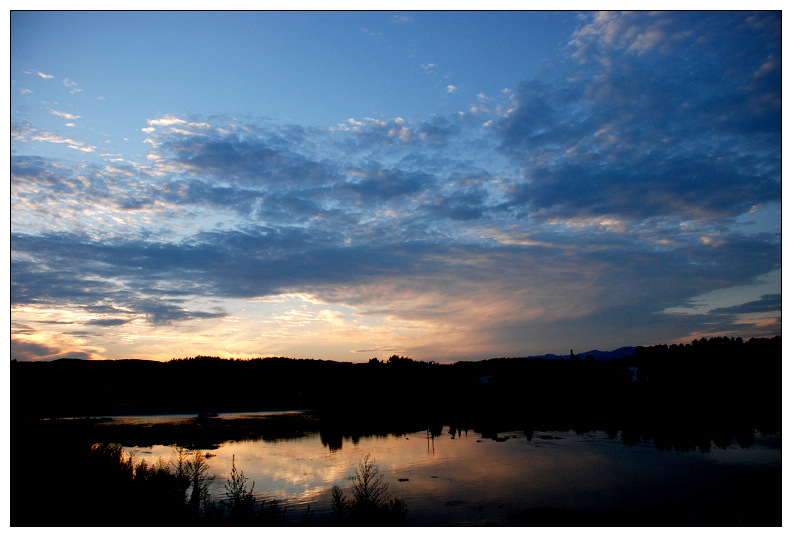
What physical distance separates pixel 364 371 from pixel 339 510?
9483 cm

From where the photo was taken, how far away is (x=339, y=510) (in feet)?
55.6

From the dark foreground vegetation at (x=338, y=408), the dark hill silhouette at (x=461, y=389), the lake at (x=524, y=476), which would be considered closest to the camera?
the dark foreground vegetation at (x=338, y=408)

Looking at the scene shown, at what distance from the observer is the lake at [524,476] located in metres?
20.0

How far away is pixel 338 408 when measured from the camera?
8425 centimetres

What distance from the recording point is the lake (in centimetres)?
2005

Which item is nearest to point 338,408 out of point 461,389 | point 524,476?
point 461,389

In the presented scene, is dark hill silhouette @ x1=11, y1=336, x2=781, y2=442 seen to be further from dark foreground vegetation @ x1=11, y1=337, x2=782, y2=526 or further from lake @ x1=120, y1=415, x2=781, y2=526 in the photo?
lake @ x1=120, y1=415, x2=781, y2=526

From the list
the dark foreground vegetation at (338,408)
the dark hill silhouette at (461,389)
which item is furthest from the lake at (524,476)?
the dark hill silhouette at (461,389)

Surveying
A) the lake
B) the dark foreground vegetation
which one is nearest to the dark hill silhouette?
the dark foreground vegetation

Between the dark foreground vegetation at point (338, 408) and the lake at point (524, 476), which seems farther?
the lake at point (524, 476)

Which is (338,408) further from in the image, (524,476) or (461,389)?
(524,476)

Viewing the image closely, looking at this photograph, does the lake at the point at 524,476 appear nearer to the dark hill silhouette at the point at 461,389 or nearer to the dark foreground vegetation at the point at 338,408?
the dark foreground vegetation at the point at 338,408

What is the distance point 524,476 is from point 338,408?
2396 inches

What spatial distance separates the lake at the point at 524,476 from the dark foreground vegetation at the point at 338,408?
125cm
